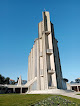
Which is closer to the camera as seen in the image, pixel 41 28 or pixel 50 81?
pixel 50 81

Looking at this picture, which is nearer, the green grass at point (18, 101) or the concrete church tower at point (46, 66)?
the green grass at point (18, 101)

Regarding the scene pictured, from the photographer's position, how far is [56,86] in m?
28.4

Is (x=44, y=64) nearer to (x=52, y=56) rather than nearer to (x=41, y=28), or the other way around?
(x=52, y=56)

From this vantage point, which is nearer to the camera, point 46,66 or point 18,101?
point 18,101

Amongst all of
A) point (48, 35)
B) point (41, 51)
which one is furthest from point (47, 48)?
point (48, 35)

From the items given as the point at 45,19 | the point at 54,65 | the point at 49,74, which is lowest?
the point at 49,74

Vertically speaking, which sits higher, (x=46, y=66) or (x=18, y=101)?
(x=46, y=66)

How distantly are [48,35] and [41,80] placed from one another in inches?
632

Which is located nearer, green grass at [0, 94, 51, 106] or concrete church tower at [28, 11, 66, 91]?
green grass at [0, 94, 51, 106]

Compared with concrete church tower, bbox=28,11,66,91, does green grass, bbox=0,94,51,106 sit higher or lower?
lower

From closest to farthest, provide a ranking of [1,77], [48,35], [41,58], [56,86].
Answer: [56,86] < [41,58] < [48,35] < [1,77]

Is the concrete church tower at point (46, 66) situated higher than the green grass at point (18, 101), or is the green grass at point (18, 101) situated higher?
the concrete church tower at point (46, 66)

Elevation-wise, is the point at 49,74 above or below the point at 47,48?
below

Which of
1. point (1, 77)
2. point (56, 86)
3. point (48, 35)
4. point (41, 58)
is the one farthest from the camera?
point (1, 77)
